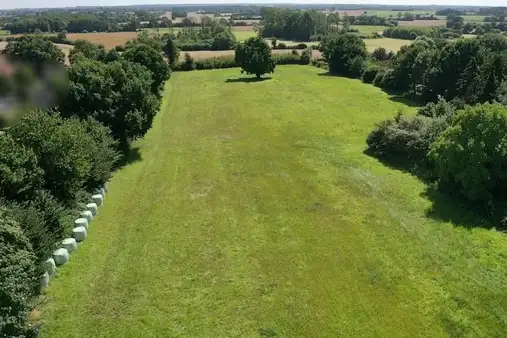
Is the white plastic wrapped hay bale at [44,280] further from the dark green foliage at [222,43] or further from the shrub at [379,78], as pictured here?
the dark green foliage at [222,43]

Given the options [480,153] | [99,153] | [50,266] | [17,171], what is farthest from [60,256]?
[480,153]

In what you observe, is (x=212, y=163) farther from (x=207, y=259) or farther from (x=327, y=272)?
(x=327, y=272)

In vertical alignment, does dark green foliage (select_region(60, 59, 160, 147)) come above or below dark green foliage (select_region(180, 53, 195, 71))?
above

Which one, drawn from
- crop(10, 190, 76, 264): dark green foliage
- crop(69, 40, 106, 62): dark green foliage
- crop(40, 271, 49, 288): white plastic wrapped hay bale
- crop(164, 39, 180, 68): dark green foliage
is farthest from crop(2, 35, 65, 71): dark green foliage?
crop(40, 271, 49, 288): white plastic wrapped hay bale

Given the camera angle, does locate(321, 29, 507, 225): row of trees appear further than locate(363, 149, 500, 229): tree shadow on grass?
Yes

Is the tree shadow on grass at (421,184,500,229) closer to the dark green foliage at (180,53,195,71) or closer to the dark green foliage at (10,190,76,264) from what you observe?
the dark green foliage at (10,190,76,264)

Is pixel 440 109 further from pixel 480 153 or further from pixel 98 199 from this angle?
pixel 98 199
